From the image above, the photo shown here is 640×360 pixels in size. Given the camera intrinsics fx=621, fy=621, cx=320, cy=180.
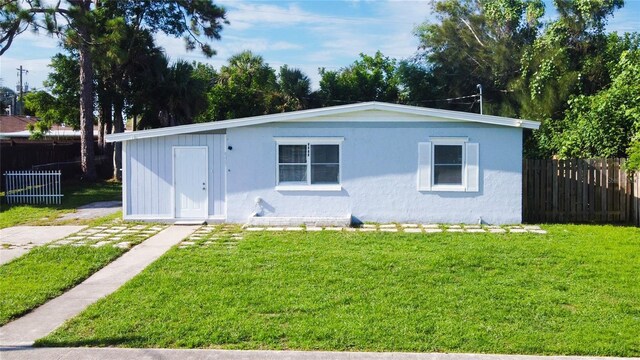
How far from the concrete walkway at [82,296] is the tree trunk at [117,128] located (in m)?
17.6

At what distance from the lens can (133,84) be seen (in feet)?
96.3

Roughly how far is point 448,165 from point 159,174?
677 centimetres

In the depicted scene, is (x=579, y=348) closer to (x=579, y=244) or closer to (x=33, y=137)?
(x=579, y=244)

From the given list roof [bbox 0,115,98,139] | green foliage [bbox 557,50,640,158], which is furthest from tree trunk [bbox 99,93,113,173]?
green foliage [bbox 557,50,640,158]

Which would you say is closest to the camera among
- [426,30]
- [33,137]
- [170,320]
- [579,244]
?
[170,320]

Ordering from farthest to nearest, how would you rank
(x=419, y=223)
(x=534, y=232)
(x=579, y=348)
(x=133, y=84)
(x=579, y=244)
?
(x=133, y=84)
(x=419, y=223)
(x=534, y=232)
(x=579, y=244)
(x=579, y=348)

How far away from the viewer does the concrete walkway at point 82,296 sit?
6.52 metres

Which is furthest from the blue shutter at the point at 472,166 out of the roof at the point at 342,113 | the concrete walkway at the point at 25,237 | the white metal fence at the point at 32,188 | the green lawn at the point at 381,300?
the white metal fence at the point at 32,188

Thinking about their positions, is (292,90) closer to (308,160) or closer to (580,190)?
(308,160)

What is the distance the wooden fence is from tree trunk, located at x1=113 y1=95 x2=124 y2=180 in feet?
64.4

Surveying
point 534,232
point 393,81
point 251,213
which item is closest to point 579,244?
point 534,232

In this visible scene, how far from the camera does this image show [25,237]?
496 inches

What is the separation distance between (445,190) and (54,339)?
9857mm

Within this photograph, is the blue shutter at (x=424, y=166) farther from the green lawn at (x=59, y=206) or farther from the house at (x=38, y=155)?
the house at (x=38, y=155)
